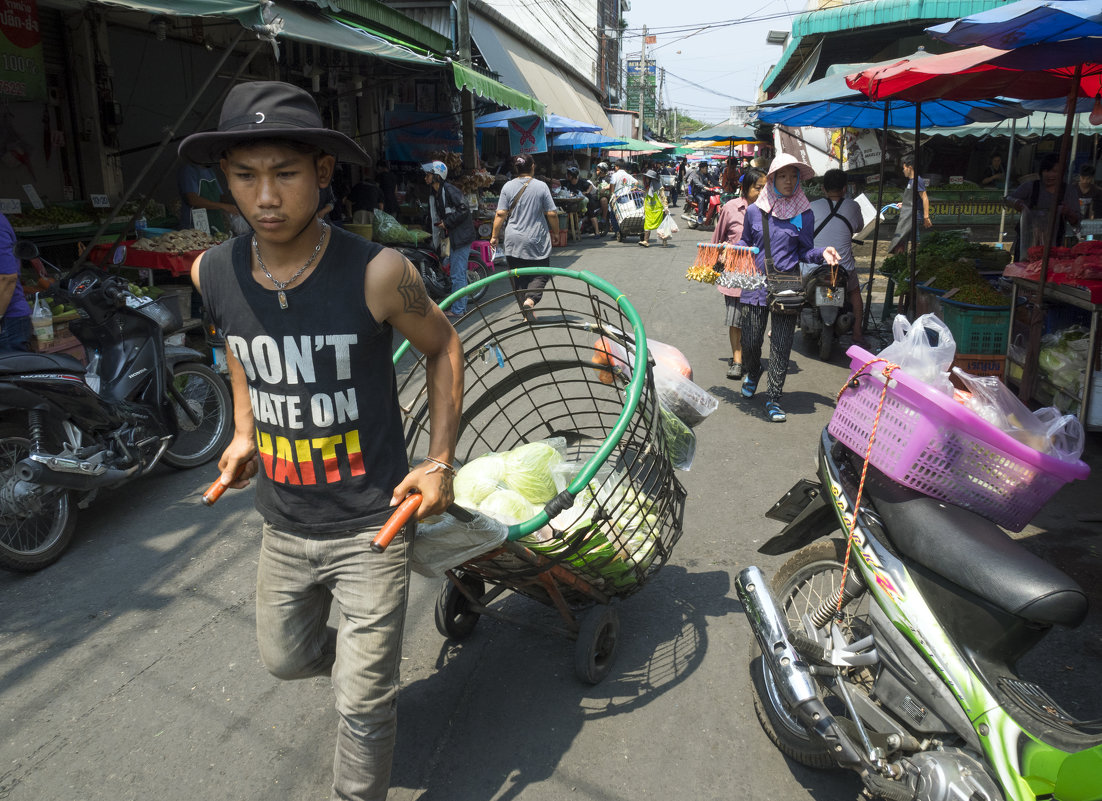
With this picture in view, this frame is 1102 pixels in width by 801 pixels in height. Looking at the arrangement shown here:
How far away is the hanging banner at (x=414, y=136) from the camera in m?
14.9

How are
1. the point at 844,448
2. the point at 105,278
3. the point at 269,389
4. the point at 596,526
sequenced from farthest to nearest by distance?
the point at 105,278 → the point at 844,448 → the point at 596,526 → the point at 269,389

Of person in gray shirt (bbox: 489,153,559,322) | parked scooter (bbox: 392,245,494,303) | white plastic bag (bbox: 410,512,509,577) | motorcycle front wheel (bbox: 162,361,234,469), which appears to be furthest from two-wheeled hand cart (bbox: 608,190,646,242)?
white plastic bag (bbox: 410,512,509,577)

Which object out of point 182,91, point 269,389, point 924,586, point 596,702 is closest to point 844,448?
point 924,586

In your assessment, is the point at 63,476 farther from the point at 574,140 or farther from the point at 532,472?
the point at 574,140

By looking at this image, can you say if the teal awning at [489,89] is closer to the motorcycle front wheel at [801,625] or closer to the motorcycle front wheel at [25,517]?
the motorcycle front wheel at [25,517]

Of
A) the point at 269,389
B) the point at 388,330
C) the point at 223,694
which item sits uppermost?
the point at 388,330

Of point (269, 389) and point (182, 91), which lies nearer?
point (269, 389)

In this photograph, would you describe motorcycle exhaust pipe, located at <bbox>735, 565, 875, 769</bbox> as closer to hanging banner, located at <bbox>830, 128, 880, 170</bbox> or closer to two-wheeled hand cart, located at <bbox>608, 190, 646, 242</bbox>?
hanging banner, located at <bbox>830, 128, 880, 170</bbox>

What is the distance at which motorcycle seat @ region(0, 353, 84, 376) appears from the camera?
4.10 meters

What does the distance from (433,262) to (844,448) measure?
9.04m

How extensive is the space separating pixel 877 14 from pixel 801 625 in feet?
47.3

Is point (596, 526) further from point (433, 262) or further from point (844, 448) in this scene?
point (433, 262)

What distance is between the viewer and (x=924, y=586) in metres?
2.36

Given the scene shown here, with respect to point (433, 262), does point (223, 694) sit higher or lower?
lower
